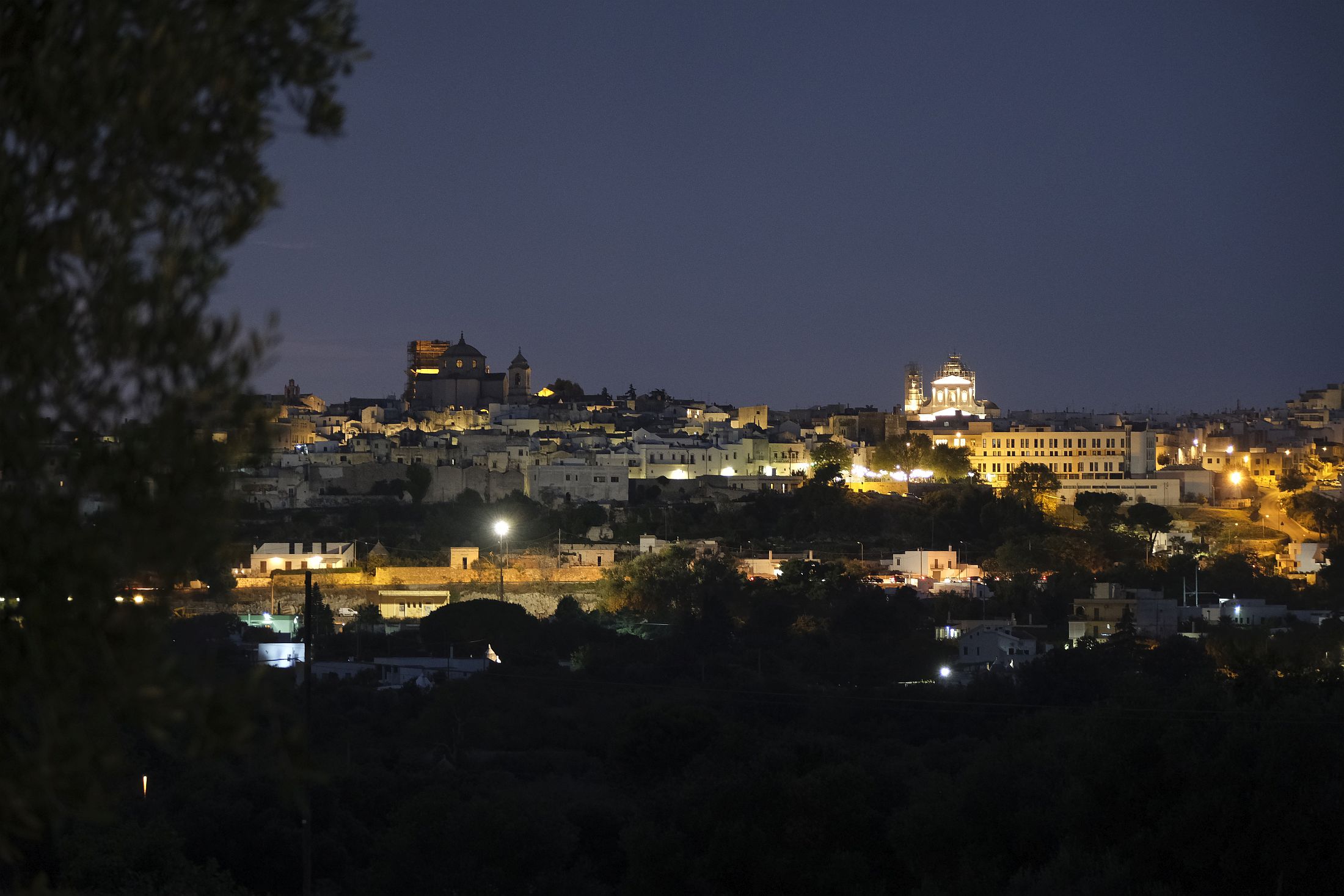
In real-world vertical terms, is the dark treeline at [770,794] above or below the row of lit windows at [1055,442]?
below

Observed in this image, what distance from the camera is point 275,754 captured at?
3.01m

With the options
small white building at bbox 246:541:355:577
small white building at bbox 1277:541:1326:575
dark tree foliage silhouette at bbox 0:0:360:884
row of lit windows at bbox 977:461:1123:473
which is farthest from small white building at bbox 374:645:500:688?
row of lit windows at bbox 977:461:1123:473

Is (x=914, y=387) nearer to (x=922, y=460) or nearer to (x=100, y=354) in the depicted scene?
(x=922, y=460)

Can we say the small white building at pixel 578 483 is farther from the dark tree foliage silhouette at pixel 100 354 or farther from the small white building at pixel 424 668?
the dark tree foliage silhouette at pixel 100 354

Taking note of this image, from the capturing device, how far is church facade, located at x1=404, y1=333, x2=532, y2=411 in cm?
6100

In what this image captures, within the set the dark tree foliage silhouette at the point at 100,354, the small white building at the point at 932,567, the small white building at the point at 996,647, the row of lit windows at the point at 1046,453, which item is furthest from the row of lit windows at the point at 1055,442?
the dark tree foliage silhouette at the point at 100,354

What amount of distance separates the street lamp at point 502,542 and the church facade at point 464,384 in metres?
21.3

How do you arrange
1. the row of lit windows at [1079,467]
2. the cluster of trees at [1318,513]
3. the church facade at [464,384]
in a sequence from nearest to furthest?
the cluster of trees at [1318,513]
the row of lit windows at [1079,467]
the church facade at [464,384]

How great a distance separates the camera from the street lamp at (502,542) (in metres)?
31.6

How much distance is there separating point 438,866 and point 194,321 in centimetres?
1016

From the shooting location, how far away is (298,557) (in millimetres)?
33406

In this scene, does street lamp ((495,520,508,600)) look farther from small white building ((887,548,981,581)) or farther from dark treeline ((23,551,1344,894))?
dark treeline ((23,551,1344,894))

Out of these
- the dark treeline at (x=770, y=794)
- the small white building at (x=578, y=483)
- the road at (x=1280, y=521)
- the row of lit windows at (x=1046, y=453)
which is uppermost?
the row of lit windows at (x=1046, y=453)

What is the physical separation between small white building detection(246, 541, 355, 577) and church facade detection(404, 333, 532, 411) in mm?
24417
